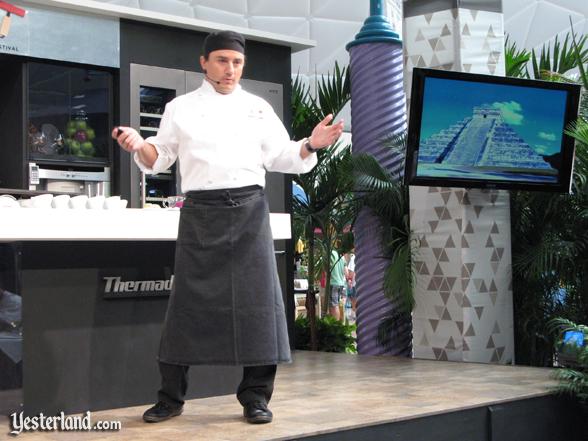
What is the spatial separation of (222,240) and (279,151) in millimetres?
425

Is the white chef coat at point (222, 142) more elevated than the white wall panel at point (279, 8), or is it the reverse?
the white wall panel at point (279, 8)

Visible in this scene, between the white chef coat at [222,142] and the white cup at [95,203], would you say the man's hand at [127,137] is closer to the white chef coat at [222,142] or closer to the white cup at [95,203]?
the white chef coat at [222,142]

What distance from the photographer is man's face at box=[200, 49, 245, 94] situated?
363 centimetres

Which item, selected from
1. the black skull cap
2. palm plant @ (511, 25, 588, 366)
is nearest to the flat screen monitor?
palm plant @ (511, 25, 588, 366)

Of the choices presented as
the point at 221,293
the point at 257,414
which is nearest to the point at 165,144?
the point at 221,293

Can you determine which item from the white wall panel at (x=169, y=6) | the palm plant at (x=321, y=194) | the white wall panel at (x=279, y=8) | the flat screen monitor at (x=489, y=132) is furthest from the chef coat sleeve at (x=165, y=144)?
the white wall panel at (x=279, y=8)

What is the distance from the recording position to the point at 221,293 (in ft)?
11.8

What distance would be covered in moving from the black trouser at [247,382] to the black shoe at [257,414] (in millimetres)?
20

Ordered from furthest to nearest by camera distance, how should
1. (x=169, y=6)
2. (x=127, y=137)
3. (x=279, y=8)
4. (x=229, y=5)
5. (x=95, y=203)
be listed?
(x=279, y=8), (x=229, y=5), (x=169, y=6), (x=95, y=203), (x=127, y=137)

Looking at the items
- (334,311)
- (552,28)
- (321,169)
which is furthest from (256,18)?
(321,169)

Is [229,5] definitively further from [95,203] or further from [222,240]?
[222,240]

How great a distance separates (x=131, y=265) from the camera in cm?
423

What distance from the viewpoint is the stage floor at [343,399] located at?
138 inches

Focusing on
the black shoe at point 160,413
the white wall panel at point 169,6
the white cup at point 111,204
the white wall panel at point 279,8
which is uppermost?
the white wall panel at point 279,8
